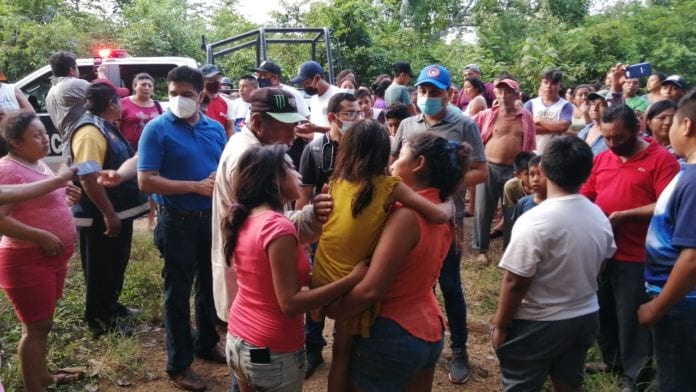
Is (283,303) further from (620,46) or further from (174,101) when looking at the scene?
(620,46)

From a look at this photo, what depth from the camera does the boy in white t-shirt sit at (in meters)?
2.17

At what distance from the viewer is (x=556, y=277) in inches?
87.1

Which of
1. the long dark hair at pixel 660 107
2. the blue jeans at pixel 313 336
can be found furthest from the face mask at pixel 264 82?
the long dark hair at pixel 660 107

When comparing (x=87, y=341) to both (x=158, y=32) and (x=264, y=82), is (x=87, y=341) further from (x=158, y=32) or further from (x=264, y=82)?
(x=158, y=32)

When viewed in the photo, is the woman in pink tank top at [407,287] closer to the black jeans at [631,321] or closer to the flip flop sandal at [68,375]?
the black jeans at [631,321]

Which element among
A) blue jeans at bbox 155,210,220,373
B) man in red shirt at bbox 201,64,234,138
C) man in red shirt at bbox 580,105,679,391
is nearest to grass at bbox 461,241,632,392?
man in red shirt at bbox 580,105,679,391

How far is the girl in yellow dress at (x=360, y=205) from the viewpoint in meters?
1.93

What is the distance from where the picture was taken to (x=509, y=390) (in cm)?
239

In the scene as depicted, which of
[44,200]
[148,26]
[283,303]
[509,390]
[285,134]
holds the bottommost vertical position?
[509,390]

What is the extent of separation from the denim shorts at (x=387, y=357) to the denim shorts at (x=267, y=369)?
246mm

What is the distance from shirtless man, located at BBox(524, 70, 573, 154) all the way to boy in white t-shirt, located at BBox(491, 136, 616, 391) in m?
3.83

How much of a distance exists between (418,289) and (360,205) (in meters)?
0.41

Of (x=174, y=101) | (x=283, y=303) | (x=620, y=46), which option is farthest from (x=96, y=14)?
(x=283, y=303)

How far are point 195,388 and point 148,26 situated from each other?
15.6m
